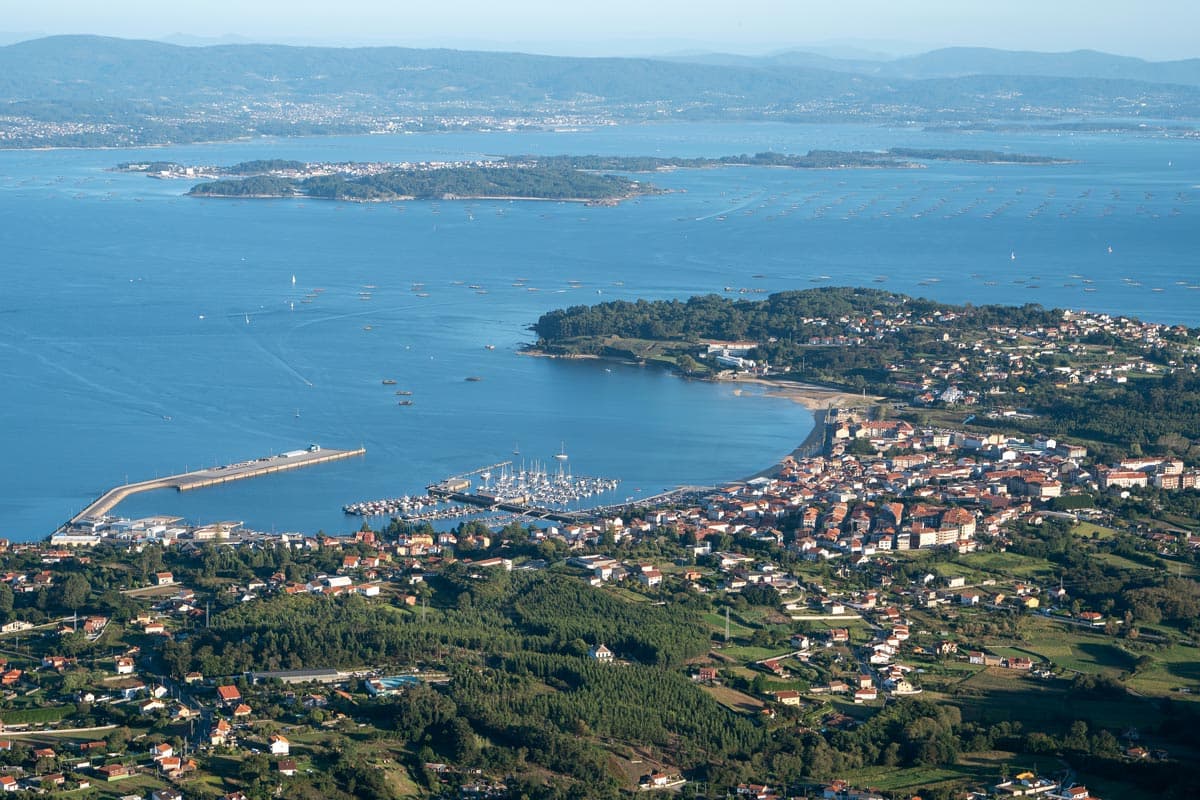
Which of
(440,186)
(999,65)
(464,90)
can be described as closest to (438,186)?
(440,186)

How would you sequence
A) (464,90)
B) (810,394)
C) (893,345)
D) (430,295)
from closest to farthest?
(810,394) < (893,345) < (430,295) < (464,90)

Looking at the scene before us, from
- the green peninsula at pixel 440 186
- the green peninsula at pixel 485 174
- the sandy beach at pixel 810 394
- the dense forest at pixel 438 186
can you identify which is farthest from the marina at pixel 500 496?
the dense forest at pixel 438 186

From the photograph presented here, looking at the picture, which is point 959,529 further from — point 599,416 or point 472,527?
point 599,416

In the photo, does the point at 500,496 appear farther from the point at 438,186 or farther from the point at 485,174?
the point at 485,174

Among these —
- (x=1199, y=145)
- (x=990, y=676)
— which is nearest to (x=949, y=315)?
(x=990, y=676)

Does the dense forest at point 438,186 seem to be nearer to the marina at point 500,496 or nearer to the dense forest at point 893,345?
the dense forest at point 893,345
